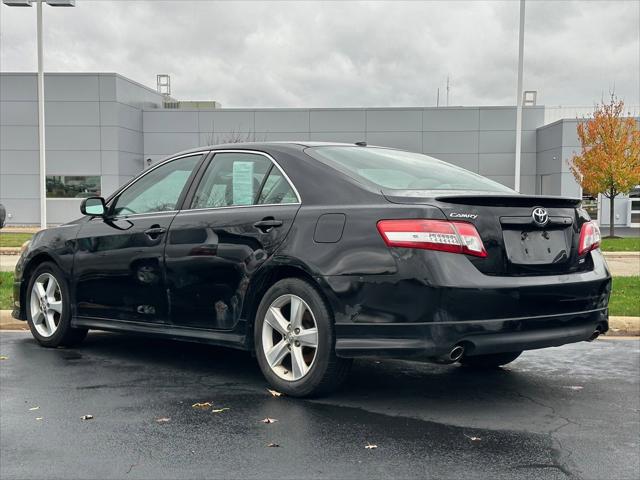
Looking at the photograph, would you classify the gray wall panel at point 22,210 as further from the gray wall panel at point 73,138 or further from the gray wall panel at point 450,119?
the gray wall panel at point 450,119

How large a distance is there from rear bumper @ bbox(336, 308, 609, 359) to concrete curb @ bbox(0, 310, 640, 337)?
11.1 ft

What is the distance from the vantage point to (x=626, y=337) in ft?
25.6

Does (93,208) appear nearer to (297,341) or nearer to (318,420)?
(297,341)

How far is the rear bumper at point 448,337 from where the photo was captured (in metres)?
4.48

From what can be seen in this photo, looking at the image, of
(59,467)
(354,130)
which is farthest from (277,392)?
(354,130)

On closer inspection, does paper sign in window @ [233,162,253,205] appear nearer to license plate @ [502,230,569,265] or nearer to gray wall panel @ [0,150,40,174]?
license plate @ [502,230,569,265]

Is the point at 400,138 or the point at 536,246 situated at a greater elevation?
the point at 400,138

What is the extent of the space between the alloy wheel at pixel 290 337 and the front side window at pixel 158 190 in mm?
1383

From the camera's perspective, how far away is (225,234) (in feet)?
17.8

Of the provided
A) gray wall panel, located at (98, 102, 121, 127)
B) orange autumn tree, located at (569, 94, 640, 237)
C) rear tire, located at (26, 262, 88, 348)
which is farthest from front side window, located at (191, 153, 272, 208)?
gray wall panel, located at (98, 102, 121, 127)

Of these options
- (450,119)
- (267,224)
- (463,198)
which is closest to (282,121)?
(450,119)

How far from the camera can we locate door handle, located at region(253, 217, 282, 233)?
5.14 m

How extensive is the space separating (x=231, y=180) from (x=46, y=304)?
90.6 inches

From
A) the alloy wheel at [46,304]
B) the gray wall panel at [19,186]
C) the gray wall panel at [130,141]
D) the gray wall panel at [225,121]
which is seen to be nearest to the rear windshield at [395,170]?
the alloy wheel at [46,304]
